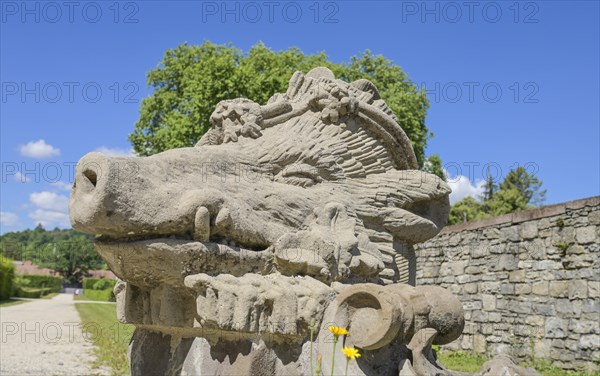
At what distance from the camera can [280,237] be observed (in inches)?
120

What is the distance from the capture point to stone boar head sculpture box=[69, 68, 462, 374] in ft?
8.90

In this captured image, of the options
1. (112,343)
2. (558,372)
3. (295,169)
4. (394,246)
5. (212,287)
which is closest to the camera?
(212,287)

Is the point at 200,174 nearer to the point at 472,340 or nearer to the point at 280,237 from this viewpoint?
the point at 280,237

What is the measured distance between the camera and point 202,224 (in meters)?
2.77

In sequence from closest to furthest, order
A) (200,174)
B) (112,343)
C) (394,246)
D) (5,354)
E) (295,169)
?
(200,174), (295,169), (394,246), (5,354), (112,343)

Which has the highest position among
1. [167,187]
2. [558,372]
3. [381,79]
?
[381,79]

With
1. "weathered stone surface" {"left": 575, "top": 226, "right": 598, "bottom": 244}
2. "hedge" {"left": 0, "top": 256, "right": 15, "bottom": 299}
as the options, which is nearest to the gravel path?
"weathered stone surface" {"left": 575, "top": 226, "right": 598, "bottom": 244}

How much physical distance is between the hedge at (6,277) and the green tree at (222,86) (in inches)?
718

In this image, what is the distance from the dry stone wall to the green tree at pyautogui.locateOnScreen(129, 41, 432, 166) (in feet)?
12.6

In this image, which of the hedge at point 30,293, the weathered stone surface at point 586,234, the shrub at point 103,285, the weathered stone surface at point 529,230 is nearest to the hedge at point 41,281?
the hedge at point 30,293

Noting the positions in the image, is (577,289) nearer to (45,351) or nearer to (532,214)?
(532,214)

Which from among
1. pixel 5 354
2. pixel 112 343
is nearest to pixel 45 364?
pixel 5 354

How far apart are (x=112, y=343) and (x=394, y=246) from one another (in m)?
9.06

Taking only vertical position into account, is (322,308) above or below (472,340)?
above
